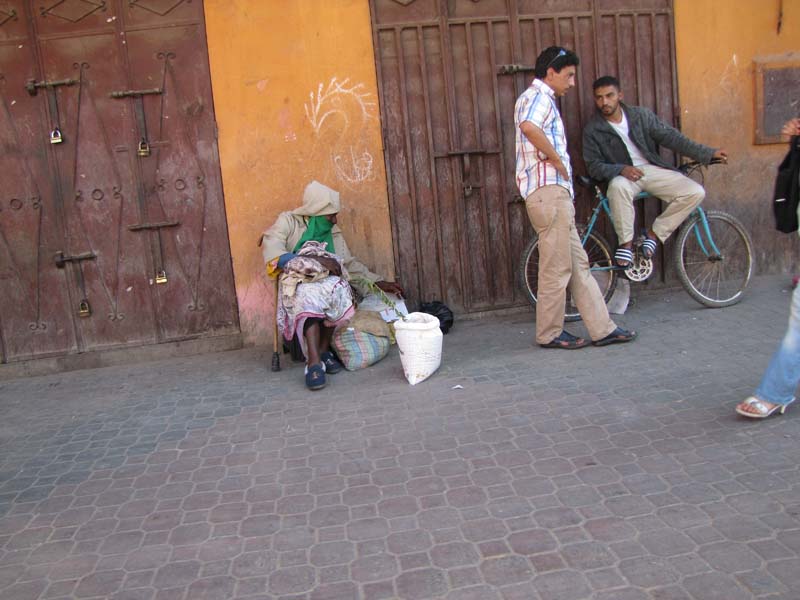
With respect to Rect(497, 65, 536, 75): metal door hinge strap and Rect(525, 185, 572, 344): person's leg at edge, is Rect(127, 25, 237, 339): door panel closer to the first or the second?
Rect(497, 65, 536, 75): metal door hinge strap

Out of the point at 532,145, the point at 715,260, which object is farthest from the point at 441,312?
the point at 715,260

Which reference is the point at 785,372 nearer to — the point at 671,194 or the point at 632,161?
the point at 671,194

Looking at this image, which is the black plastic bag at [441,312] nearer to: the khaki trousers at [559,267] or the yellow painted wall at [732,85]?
the khaki trousers at [559,267]

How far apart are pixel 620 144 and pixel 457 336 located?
2043 millimetres

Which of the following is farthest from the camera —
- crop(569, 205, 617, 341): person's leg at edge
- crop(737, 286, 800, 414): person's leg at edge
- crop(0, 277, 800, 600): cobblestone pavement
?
crop(569, 205, 617, 341): person's leg at edge

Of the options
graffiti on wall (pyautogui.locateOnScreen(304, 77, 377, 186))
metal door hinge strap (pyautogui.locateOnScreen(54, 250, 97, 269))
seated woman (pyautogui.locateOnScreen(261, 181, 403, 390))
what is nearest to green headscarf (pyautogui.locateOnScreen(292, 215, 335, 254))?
seated woman (pyautogui.locateOnScreen(261, 181, 403, 390))

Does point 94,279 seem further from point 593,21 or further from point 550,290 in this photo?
point 593,21

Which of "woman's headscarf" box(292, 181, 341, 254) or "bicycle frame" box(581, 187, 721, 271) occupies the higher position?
"woman's headscarf" box(292, 181, 341, 254)

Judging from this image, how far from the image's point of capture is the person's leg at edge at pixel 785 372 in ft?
12.0

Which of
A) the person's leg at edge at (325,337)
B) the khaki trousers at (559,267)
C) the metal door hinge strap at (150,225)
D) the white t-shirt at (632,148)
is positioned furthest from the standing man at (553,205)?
the metal door hinge strap at (150,225)

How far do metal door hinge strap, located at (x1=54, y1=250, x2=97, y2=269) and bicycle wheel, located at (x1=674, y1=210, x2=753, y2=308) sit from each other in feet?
15.5

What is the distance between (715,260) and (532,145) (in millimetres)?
2030

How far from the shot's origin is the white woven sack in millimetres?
4910

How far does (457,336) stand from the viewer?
6.09 m
